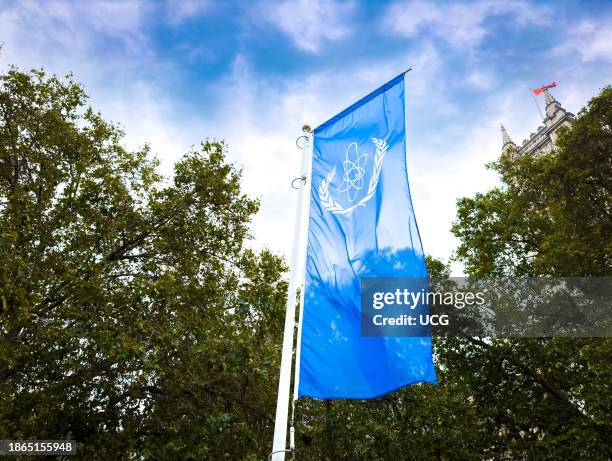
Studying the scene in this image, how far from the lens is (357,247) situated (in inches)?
277

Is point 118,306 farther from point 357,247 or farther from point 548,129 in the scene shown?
point 548,129

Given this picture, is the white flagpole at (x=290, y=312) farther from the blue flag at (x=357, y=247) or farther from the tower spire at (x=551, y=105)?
the tower spire at (x=551, y=105)

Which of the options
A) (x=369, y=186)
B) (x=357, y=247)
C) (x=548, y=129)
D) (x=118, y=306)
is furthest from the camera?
(x=548, y=129)

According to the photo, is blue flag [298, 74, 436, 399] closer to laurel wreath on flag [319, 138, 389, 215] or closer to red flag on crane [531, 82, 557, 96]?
laurel wreath on flag [319, 138, 389, 215]

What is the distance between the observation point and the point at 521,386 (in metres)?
20.6

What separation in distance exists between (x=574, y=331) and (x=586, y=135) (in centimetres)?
790

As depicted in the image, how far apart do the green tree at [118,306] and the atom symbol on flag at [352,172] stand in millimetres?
6238

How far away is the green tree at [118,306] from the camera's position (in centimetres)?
1188

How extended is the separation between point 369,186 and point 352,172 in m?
0.37

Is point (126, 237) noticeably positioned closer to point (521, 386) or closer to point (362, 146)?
point (362, 146)

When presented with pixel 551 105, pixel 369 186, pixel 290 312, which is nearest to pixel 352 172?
pixel 369 186

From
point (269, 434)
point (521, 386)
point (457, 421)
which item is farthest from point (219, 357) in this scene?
point (521, 386)

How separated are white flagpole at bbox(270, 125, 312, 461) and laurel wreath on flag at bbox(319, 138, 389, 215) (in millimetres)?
301

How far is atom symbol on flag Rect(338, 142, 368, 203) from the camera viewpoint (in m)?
7.48
